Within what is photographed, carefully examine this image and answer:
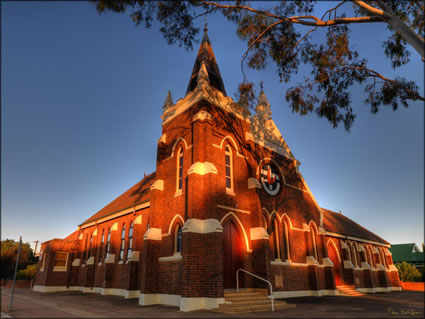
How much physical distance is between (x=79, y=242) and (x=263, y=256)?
20.6 metres

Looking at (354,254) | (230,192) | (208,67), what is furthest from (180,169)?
(354,254)

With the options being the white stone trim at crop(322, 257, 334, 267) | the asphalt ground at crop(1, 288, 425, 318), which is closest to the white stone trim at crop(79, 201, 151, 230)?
the asphalt ground at crop(1, 288, 425, 318)

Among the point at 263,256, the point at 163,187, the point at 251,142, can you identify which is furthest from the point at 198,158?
the point at 263,256

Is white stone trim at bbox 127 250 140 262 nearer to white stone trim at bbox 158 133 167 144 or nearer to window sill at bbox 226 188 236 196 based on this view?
white stone trim at bbox 158 133 167 144

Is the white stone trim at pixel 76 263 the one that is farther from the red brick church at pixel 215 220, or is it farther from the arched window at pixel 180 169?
the arched window at pixel 180 169

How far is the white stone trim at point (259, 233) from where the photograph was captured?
1475 centimetres

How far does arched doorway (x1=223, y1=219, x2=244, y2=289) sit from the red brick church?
1.9 inches

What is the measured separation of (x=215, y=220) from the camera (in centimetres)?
1288

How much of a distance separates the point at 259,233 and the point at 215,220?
10.5 feet

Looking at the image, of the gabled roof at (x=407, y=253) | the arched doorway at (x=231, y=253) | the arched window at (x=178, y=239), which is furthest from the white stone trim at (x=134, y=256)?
the gabled roof at (x=407, y=253)

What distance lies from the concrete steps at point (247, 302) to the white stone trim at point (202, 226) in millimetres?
2851

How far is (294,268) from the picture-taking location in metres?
17.2

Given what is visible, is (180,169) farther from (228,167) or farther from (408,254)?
(408,254)

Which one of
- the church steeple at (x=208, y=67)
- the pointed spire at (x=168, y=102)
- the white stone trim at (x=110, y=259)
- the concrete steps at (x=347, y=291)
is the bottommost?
the concrete steps at (x=347, y=291)
